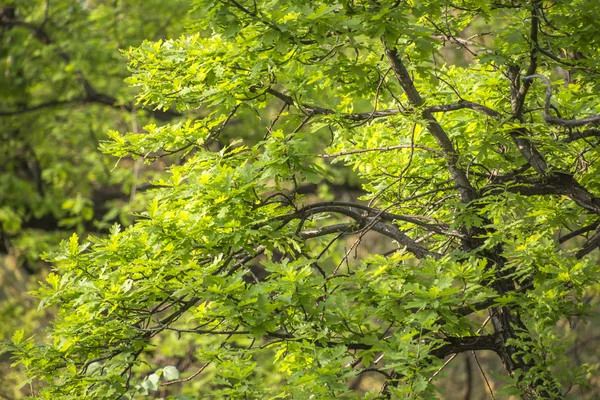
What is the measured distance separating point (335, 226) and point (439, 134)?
0.77m

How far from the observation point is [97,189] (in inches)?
472

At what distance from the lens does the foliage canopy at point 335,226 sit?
357cm

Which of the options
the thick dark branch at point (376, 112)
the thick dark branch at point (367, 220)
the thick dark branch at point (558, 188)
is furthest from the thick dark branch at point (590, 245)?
the thick dark branch at point (376, 112)

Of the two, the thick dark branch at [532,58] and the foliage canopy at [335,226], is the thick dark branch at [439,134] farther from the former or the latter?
the thick dark branch at [532,58]

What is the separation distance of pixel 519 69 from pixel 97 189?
8.80 metres

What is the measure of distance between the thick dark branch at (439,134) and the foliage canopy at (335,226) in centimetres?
1

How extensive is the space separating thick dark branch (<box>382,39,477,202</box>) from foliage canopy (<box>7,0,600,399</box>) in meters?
0.01

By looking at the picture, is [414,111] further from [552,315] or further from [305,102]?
[552,315]

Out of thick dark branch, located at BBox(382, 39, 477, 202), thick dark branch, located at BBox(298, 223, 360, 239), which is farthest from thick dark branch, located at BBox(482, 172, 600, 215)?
thick dark branch, located at BBox(298, 223, 360, 239)

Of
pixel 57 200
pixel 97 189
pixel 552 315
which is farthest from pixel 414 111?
pixel 97 189

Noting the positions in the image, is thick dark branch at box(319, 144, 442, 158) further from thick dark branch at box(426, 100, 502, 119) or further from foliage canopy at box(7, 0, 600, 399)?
thick dark branch at box(426, 100, 502, 119)

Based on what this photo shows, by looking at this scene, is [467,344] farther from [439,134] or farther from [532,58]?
[532,58]

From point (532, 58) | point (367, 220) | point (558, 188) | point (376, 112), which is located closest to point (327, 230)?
point (367, 220)

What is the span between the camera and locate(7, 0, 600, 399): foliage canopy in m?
3.57
